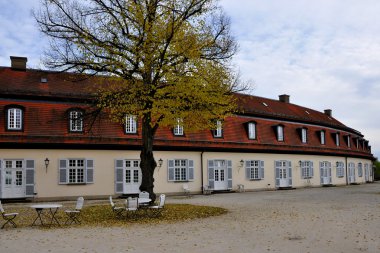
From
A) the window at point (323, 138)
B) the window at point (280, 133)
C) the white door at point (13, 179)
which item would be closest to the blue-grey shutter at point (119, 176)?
the white door at point (13, 179)

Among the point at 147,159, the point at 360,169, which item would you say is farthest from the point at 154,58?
the point at 360,169

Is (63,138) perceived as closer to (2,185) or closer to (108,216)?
(2,185)

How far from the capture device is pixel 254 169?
33.9 m

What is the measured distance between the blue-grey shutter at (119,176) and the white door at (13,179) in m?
5.22

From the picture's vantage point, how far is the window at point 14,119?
24.2m

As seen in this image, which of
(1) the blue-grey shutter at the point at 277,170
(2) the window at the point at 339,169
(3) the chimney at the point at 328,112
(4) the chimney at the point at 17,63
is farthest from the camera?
(3) the chimney at the point at 328,112

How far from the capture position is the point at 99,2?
17125 millimetres

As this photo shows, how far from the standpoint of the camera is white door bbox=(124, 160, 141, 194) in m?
27.3

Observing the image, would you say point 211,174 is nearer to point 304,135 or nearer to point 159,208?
point 304,135

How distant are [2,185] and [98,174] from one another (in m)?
5.18

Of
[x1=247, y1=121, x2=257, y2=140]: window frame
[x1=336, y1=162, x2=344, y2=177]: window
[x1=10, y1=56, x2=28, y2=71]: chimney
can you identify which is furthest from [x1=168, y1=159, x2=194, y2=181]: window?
[x1=336, y1=162, x2=344, y2=177]: window

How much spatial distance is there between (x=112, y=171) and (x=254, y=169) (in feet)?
38.4

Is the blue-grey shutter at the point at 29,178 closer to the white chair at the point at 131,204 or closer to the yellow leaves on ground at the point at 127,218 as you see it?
the yellow leaves on ground at the point at 127,218

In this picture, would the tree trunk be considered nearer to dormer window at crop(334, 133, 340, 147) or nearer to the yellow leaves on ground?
the yellow leaves on ground
